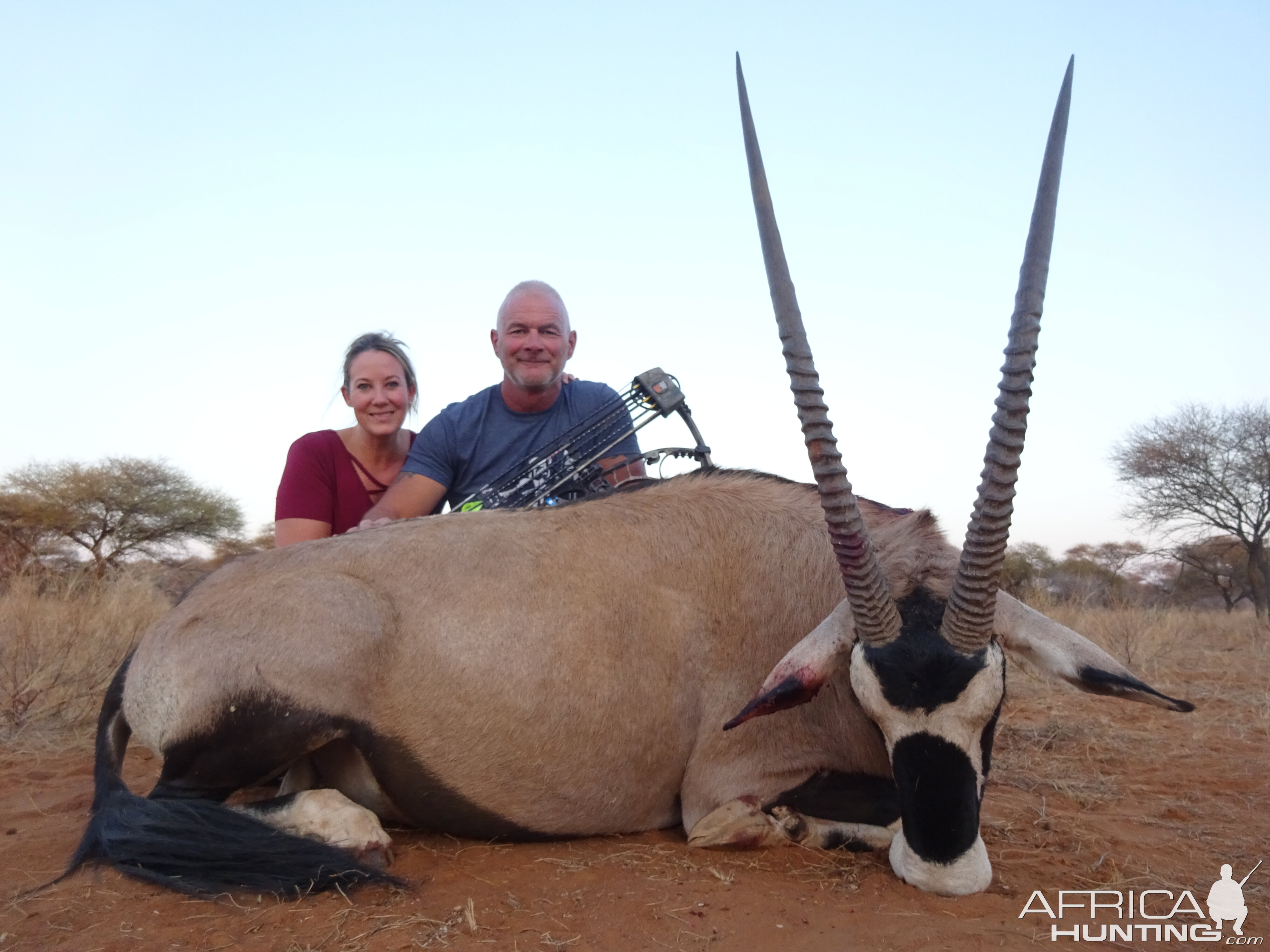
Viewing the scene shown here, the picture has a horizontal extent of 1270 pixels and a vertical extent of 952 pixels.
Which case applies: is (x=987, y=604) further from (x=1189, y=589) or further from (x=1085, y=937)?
(x=1189, y=589)

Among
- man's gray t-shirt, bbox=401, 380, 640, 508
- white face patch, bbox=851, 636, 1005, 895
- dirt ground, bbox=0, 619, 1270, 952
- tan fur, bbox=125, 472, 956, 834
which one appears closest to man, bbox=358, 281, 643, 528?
man's gray t-shirt, bbox=401, 380, 640, 508

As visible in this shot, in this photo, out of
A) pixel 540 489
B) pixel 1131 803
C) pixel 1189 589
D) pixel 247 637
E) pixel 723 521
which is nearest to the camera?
pixel 247 637

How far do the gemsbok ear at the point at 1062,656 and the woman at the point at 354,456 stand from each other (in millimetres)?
3965

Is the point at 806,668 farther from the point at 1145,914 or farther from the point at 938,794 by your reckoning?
the point at 1145,914

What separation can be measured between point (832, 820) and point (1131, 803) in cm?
162

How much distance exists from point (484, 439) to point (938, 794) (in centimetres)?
383

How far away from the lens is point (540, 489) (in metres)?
5.34

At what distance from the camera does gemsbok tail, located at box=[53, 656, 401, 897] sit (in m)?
2.92

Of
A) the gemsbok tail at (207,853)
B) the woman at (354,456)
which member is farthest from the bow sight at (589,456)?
the gemsbok tail at (207,853)

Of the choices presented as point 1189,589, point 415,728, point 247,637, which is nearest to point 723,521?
point 415,728

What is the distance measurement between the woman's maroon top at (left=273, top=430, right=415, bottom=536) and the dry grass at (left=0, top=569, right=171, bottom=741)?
1988 millimetres

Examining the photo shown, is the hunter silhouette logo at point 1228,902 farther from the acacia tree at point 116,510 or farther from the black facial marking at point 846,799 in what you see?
the acacia tree at point 116,510

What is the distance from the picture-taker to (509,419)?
6004 mm

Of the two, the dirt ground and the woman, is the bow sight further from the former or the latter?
the dirt ground
